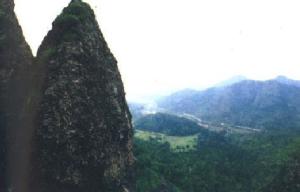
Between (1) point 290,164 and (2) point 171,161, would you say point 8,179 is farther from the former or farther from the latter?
(2) point 171,161

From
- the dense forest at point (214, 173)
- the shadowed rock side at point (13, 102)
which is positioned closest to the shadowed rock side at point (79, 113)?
the shadowed rock side at point (13, 102)

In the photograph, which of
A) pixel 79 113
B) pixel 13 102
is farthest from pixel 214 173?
pixel 13 102

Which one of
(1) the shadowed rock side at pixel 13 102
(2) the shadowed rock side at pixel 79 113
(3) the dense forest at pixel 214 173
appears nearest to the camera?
(2) the shadowed rock side at pixel 79 113

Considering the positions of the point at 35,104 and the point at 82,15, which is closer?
the point at 35,104

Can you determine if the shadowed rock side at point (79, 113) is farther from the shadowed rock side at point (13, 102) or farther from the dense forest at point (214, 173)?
the dense forest at point (214, 173)

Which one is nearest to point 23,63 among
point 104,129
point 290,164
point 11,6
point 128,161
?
point 11,6

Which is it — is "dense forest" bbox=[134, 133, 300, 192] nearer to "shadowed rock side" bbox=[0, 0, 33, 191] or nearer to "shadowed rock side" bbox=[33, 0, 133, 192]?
"shadowed rock side" bbox=[33, 0, 133, 192]

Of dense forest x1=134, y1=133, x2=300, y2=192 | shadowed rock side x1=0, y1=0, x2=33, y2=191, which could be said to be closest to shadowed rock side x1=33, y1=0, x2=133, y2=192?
shadowed rock side x1=0, y1=0, x2=33, y2=191
